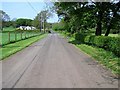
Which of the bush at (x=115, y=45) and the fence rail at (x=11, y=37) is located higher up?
the bush at (x=115, y=45)

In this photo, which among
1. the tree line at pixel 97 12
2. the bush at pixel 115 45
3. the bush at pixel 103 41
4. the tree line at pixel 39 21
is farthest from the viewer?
the tree line at pixel 39 21

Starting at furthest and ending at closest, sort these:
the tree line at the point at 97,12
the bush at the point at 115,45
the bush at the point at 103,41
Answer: the tree line at the point at 97,12, the bush at the point at 103,41, the bush at the point at 115,45

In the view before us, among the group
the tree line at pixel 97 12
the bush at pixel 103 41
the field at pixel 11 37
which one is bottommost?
the field at pixel 11 37

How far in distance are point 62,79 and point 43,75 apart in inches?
43.6

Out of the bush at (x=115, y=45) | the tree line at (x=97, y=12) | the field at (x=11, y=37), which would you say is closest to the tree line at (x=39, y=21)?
the field at (x=11, y=37)

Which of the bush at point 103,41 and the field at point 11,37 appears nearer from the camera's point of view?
the bush at point 103,41

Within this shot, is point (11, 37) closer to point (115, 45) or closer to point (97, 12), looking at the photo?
point (97, 12)

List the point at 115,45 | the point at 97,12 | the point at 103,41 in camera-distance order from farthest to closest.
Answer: the point at 97,12, the point at 103,41, the point at 115,45

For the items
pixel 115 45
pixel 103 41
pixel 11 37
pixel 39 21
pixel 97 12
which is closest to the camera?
pixel 115 45

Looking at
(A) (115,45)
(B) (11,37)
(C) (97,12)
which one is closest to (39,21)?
(B) (11,37)

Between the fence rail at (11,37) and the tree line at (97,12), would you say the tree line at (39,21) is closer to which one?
the fence rail at (11,37)

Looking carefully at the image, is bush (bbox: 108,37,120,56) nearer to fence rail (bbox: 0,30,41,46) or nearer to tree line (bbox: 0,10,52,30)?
fence rail (bbox: 0,30,41,46)

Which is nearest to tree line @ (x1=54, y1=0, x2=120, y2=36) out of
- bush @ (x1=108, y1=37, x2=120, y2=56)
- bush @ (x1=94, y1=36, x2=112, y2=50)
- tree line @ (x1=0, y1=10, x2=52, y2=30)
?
bush @ (x1=94, y1=36, x2=112, y2=50)

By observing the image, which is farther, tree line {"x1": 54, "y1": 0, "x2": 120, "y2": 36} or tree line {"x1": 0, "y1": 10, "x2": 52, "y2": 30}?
tree line {"x1": 0, "y1": 10, "x2": 52, "y2": 30}
